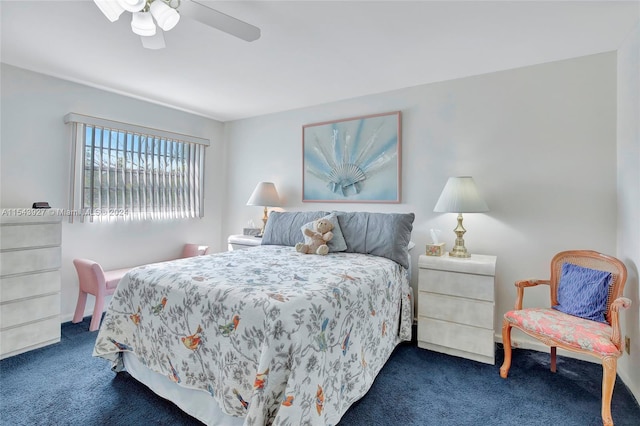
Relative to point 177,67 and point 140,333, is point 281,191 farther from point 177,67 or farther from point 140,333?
point 140,333

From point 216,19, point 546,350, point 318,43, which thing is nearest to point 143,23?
point 216,19

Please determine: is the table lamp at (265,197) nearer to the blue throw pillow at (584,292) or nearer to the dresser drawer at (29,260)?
the dresser drawer at (29,260)

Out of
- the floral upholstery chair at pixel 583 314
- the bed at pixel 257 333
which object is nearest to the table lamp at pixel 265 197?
the bed at pixel 257 333

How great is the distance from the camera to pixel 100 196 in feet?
10.9

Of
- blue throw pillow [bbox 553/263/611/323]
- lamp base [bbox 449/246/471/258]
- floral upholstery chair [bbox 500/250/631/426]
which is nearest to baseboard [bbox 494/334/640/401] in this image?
floral upholstery chair [bbox 500/250/631/426]

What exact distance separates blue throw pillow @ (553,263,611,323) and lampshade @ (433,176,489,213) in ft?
2.40

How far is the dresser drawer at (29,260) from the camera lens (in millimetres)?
2389

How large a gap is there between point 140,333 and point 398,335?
191 centimetres

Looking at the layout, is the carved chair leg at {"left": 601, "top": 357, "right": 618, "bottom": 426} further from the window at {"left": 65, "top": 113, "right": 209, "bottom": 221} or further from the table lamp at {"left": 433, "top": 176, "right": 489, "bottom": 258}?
the window at {"left": 65, "top": 113, "right": 209, "bottom": 221}

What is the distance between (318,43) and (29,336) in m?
3.28

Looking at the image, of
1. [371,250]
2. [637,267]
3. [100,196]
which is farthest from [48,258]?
[637,267]

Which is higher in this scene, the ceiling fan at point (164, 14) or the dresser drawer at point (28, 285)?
the ceiling fan at point (164, 14)

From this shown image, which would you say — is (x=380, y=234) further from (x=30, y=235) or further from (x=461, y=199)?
(x=30, y=235)

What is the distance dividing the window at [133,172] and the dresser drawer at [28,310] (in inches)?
36.2
